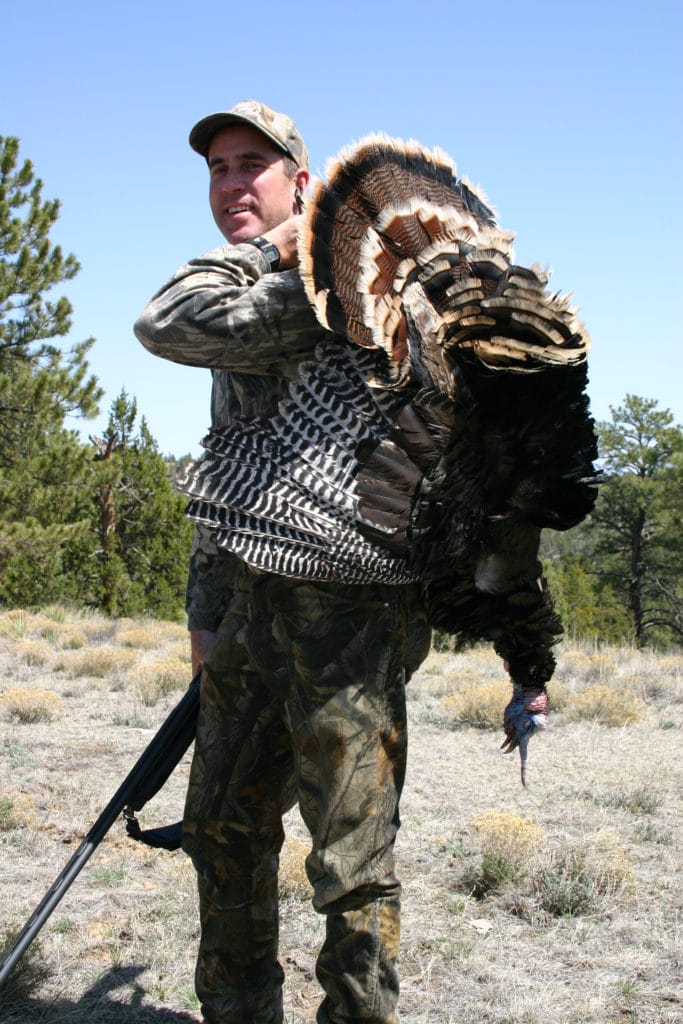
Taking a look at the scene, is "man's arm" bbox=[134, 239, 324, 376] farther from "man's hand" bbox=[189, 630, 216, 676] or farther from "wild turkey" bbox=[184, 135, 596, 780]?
"man's hand" bbox=[189, 630, 216, 676]

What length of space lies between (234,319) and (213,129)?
2.40 feet

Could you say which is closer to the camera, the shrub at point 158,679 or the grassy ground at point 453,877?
the grassy ground at point 453,877

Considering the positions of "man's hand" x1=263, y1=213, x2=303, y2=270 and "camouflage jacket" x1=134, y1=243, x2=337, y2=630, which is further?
"man's hand" x1=263, y1=213, x2=303, y2=270

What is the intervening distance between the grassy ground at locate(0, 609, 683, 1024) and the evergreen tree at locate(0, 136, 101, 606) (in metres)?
12.0

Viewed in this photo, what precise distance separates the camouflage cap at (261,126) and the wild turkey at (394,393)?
0.43 meters

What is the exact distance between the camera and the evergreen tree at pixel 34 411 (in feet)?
59.5

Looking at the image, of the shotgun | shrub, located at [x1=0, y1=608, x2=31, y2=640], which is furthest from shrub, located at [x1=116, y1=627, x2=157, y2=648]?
the shotgun

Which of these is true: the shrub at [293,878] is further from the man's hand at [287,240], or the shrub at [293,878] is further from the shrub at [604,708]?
the shrub at [604,708]

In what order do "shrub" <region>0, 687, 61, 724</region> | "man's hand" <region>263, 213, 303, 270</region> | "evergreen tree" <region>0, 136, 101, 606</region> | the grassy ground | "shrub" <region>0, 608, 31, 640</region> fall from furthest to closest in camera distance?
1. "evergreen tree" <region>0, 136, 101, 606</region>
2. "shrub" <region>0, 608, 31, 640</region>
3. "shrub" <region>0, 687, 61, 724</region>
4. the grassy ground
5. "man's hand" <region>263, 213, 303, 270</region>

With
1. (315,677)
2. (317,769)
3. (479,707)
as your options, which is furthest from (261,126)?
(479,707)

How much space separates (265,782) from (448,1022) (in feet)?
3.57

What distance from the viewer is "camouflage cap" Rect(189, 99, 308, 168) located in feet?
7.93

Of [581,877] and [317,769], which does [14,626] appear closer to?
[581,877]

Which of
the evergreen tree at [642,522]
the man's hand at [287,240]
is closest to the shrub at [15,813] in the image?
the man's hand at [287,240]
